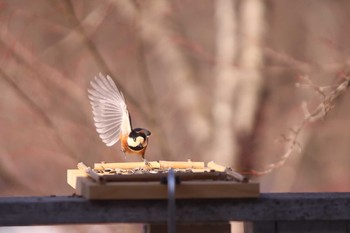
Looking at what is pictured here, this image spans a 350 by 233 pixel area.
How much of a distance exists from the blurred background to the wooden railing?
3242 mm

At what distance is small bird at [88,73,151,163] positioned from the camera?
2.89m

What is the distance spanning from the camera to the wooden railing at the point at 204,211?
4.52ft

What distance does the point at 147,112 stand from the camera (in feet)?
15.4

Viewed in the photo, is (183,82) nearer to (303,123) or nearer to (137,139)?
(303,123)

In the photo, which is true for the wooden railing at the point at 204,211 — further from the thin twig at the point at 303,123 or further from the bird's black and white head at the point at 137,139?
the thin twig at the point at 303,123

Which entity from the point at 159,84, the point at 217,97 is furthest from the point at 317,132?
the point at 159,84

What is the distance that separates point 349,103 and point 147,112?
47.3 inches

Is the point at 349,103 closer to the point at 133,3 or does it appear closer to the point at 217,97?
the point at 217,97

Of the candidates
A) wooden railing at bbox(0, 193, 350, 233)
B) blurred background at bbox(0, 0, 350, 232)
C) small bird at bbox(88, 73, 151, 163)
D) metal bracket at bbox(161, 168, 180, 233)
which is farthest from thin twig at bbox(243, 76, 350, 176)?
metal bracket at bbox(161, 168, 180, 233)

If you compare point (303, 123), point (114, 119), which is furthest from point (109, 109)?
point (303, 123)

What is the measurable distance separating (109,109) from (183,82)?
176 centimetres

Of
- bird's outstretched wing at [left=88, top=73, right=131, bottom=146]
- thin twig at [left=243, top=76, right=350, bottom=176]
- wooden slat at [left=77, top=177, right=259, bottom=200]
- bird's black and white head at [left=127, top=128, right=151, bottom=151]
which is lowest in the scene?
wooden slat at [left=77, top=177, right=259, bottom=200]

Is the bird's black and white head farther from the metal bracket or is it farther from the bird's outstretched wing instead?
the metal bracket

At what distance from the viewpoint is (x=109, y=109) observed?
298 centimetres
